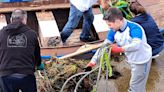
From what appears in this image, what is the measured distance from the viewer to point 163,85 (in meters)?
6.02

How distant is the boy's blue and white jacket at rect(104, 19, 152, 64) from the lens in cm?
472

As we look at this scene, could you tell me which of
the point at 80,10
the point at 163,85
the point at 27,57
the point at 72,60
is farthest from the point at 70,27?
the point at 27,57

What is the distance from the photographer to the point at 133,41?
4.72m

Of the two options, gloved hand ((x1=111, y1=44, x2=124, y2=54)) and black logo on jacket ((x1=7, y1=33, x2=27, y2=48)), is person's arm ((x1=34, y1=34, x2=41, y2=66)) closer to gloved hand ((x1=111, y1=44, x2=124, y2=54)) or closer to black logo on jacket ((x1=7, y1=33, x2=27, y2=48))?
black logo on jacket ((x1=7, y1=33, x2=27, y2=48))

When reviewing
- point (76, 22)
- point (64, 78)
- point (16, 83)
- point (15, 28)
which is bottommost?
point (64, 78)

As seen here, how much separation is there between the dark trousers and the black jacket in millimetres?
96

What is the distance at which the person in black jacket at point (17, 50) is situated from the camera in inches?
181

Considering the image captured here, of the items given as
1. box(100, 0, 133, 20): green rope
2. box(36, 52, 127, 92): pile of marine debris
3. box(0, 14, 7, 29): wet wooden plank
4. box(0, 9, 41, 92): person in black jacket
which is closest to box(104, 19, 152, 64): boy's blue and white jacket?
box(36, 52, 127, 92): pile of marine debris

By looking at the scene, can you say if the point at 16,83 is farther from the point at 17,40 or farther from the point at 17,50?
the point at 17,40

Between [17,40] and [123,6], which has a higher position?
[17,40]

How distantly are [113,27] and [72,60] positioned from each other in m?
A: 1.10

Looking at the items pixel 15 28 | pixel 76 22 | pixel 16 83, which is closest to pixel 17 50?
pixel 15 28

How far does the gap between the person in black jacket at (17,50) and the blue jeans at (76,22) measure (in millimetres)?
2152

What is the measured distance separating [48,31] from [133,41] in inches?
95.6
